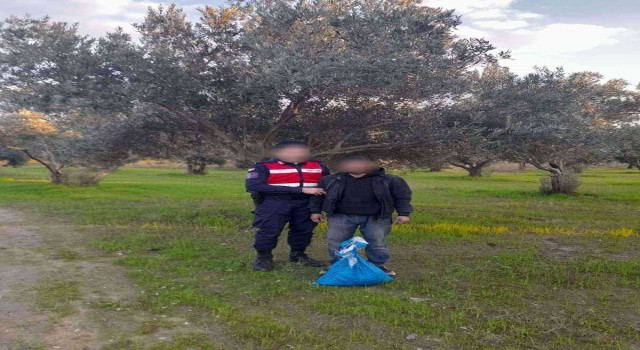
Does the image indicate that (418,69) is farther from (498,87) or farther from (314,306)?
(314,306)

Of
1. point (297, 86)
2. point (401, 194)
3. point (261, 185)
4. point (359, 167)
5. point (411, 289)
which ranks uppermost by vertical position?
point (297, 86)

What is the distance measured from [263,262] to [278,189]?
3.29 feet

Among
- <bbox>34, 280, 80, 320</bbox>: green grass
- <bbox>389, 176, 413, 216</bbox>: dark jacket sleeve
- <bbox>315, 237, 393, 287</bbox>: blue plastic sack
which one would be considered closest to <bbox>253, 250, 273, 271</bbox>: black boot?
<bbox>315, 237, 393, 287</bbox>: blue plastic sack

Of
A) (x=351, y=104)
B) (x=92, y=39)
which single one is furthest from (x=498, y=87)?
(x=92, y=39)

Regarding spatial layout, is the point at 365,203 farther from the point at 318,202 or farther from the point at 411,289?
the point at 411,289

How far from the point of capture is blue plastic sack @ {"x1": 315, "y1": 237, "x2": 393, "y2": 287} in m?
6.55

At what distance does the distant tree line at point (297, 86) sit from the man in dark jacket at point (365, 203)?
1.91 meters

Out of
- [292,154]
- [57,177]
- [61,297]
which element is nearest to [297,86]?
[292,154]

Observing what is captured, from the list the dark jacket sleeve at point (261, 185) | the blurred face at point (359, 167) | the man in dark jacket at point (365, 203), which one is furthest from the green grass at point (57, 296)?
the blurred face at point (359, 167)

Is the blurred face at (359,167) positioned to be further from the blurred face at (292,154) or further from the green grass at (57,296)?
the green grass at (57,296)

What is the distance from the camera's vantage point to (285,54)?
337 inches

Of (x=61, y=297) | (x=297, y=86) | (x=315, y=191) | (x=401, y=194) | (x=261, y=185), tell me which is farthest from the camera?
(x=297, y=86)

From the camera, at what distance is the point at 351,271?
6.56 meters

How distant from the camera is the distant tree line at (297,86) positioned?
29.4 feet
